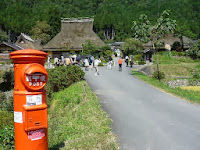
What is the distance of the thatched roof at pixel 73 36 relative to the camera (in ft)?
130

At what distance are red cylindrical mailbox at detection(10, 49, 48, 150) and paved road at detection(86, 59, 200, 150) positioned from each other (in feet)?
7.64

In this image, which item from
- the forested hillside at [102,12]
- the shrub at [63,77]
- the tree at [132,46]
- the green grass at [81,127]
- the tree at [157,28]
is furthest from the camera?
the forested hillside at [102,12]

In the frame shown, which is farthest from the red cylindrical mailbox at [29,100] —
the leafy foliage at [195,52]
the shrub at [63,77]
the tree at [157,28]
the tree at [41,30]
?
the tree at [41,30]

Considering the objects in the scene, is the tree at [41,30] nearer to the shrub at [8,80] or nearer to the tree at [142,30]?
the shrub at [8,80]

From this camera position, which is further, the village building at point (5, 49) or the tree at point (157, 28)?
the village building at point (5, 49)

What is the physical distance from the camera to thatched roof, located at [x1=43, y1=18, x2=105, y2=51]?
39.5m

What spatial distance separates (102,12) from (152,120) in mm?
96792

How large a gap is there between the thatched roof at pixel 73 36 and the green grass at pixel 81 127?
28.8 meters

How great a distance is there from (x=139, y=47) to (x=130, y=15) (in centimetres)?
4782

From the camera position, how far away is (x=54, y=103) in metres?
12.5

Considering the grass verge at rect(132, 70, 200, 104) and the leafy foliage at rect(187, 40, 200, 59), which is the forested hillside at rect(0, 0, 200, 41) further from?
the grass verge at rect(132, 70, 200, 104)

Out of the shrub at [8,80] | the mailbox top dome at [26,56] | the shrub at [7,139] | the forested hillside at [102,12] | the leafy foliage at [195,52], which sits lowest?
the shrub at [7,139]

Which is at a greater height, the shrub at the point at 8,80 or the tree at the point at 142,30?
the tree at the point at 142,30

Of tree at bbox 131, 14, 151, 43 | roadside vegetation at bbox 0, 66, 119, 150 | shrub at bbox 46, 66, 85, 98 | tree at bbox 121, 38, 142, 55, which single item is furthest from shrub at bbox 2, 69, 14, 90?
tree at bbox 121, 38, 142, 55
